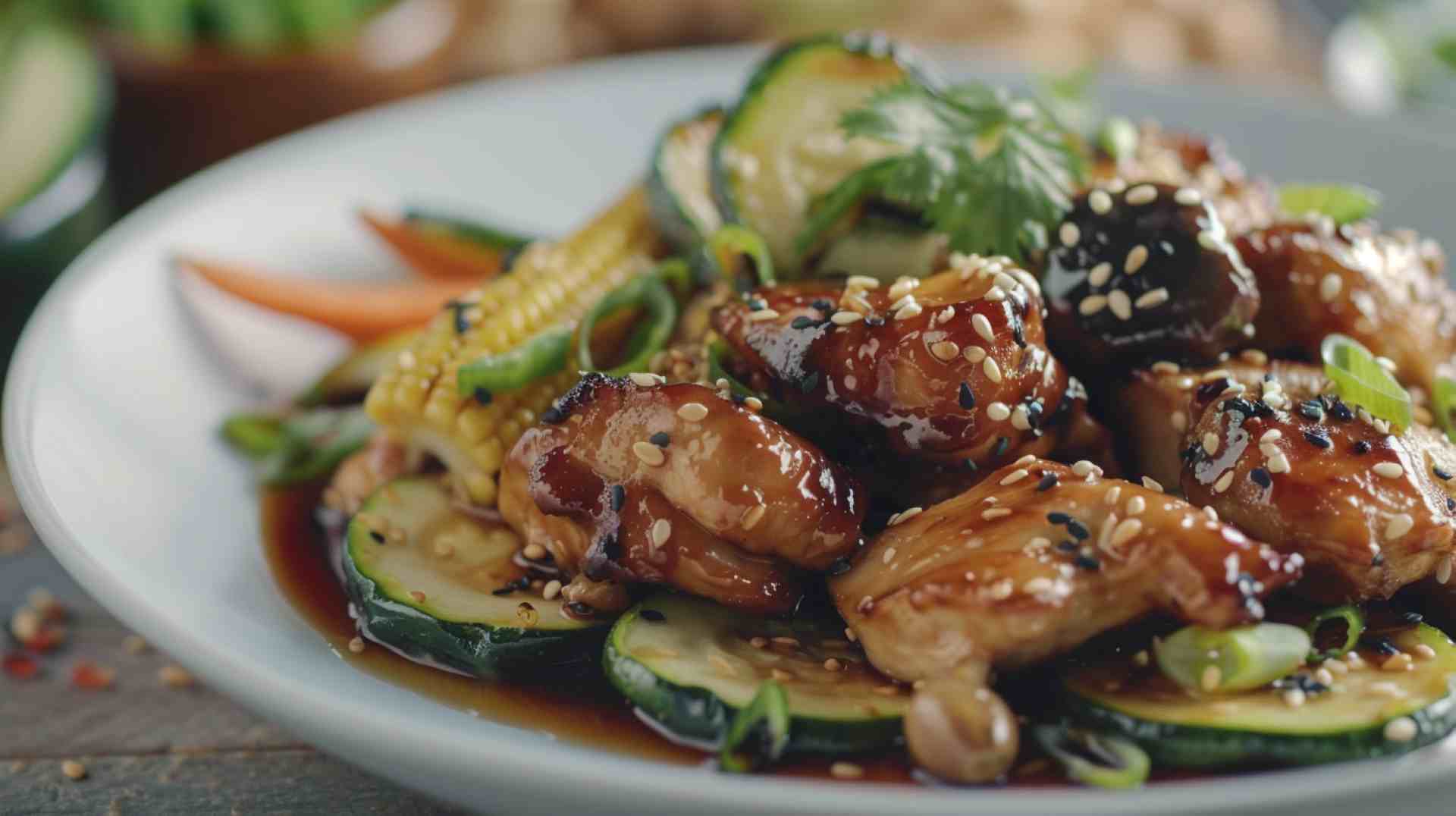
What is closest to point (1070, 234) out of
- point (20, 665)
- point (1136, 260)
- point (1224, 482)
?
point (1136, 260)

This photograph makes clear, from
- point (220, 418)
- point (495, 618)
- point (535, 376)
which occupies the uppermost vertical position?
point (535, 376)

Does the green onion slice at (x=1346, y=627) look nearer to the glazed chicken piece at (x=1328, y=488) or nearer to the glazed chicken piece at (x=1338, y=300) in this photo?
the glazed chicken piece at (x=1328, y=488)

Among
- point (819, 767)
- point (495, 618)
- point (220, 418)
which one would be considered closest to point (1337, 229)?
point (819, 767)

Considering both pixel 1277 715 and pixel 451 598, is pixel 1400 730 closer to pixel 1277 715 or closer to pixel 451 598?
pixel 1277 715

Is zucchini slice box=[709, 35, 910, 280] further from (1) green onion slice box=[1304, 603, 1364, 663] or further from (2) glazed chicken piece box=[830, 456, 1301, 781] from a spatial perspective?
(1) green onion slice box=[1304, 603, 1364, 663]

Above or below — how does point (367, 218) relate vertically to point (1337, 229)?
below

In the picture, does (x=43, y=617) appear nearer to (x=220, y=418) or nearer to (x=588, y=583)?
(x=220, y=418)
